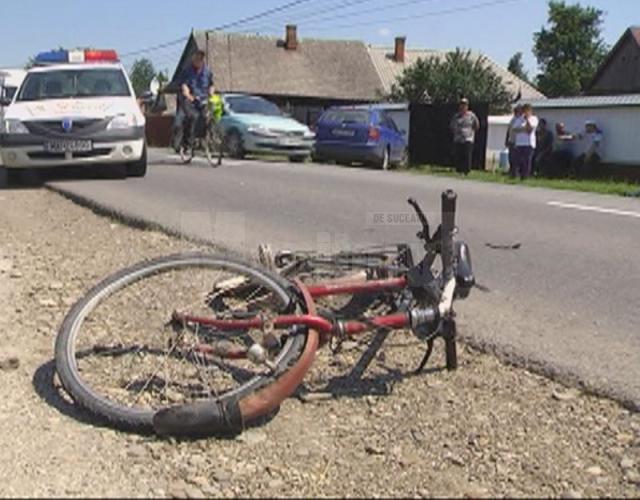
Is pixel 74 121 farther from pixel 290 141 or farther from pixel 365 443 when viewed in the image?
pixel 290 141

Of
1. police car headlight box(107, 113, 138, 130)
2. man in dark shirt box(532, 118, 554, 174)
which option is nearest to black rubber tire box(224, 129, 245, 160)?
man in dark shirt box(532, 118, 554, 174)

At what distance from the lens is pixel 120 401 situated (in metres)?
3.72

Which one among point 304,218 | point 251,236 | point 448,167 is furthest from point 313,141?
point 251,236

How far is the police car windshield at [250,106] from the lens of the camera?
71.4 feet

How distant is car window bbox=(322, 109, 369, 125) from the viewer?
21920 millimetres

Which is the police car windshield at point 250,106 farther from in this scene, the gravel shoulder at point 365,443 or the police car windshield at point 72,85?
the gravel shoulder at point 365,443

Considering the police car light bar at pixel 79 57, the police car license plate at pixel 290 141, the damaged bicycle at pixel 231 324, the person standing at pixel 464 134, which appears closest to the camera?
the damaged bicycle at pixel 231 324

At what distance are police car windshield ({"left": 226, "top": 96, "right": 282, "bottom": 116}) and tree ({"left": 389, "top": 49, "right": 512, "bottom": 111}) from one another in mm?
27250

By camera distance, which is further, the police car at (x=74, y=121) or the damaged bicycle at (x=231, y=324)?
the police car at (x=74, y=121)

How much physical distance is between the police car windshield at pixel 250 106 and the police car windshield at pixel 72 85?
27.9 ft

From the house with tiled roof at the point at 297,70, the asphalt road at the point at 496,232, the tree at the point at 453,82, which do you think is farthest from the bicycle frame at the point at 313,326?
the house with tiled roof at the point at 297,70

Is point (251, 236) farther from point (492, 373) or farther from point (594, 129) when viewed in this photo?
point (594, 129)

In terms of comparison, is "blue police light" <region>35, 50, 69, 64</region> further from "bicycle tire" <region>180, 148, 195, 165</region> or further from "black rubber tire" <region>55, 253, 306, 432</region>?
"black rubber tire" <region>55, 253, 306, 432</region>

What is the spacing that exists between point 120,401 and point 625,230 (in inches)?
279
